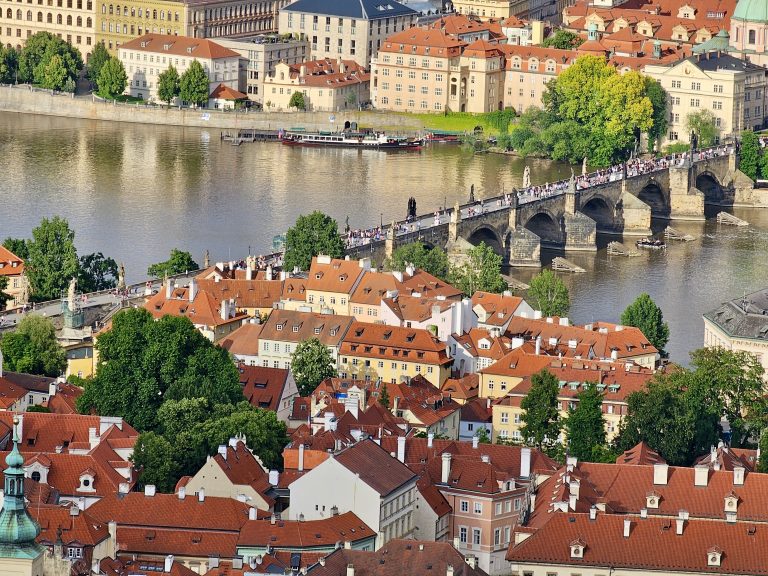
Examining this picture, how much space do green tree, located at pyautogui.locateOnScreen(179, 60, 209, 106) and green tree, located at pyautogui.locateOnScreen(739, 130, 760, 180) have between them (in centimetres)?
2237

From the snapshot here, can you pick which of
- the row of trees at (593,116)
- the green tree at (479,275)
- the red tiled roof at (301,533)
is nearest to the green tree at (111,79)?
the row of trees at (593,116)

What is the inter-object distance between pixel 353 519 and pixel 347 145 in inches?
2460

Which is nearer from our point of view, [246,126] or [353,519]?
[353,519]

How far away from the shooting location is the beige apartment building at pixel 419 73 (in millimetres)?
120812

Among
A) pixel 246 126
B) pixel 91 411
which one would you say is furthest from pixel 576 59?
pixel 91 411

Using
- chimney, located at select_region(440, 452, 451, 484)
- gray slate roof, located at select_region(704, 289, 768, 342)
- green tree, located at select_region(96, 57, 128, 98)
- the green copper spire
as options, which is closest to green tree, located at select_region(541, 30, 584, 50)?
green tree, located at select_region(96, 57, 128, 98)

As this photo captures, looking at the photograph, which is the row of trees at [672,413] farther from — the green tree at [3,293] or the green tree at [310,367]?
the green tree at [3,293]

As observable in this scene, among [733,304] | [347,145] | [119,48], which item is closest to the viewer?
[733,304]

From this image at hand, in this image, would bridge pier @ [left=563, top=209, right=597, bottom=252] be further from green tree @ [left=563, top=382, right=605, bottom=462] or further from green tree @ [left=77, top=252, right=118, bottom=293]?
green tree @ [left=563, top=382, right=605, bottom=462]

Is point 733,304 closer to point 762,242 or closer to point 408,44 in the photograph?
A: point 762,242

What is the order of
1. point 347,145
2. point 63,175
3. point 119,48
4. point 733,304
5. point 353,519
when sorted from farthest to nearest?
point 119,48 → point 347,145 → point 63,175 → point 733,304 → point 353,519

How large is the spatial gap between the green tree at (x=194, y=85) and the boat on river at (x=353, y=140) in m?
5.00

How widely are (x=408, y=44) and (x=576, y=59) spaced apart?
24.7ft

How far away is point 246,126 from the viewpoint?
11975 cm
